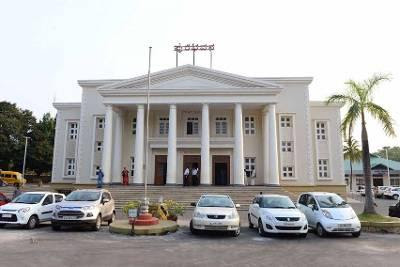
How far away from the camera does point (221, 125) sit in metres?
31.7

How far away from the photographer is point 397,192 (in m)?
40.2

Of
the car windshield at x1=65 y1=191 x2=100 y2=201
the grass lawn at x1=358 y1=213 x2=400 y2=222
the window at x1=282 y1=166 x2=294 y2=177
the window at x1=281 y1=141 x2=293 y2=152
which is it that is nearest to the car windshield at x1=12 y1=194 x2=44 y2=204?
the car windshield at x1=65 y1=191 x2=100 y2=201

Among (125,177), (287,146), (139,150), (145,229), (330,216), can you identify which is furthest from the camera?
(287,146)

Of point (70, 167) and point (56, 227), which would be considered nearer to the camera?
point (56, 227)

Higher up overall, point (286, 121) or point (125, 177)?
point (286, 121)

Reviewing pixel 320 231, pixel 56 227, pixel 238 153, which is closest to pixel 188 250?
pixel 320 231

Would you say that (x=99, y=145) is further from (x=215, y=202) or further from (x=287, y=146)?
(x=215, y=202)

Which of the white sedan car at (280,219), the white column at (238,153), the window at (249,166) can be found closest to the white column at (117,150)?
the white column at (238,153)

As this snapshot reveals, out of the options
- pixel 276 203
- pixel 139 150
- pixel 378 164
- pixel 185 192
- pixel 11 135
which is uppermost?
pixel 11 135

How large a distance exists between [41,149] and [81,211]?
49387mm

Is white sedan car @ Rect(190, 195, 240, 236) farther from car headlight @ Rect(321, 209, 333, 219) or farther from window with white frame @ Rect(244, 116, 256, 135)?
window with white frame @ Rect(244, 116, 256, 135)

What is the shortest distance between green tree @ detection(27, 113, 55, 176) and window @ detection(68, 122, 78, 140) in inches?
1036

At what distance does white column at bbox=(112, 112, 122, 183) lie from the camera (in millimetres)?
30281

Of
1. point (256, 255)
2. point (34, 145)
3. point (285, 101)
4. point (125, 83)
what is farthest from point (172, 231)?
point (34, 145)
